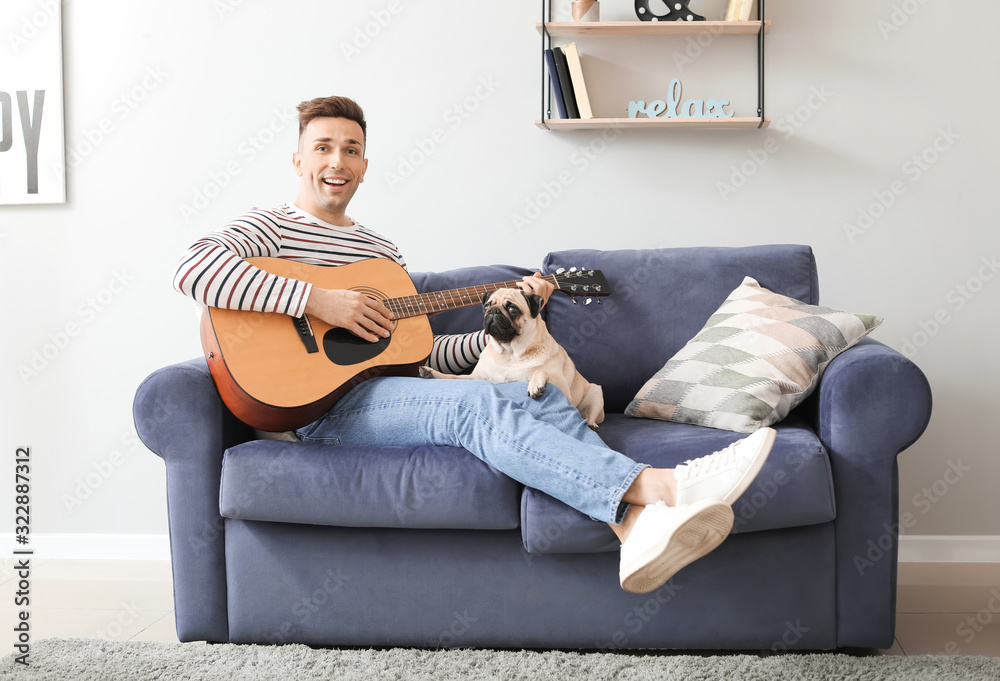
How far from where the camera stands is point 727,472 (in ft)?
4.37

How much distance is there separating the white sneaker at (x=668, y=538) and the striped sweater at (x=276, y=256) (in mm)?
862

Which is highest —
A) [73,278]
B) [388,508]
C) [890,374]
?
[73,278]

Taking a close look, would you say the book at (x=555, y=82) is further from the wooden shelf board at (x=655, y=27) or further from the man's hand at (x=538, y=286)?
the man's hand at (x=538, y=286)

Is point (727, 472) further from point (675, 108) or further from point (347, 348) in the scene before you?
point (675, 108)

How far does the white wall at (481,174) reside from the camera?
7.89 feet

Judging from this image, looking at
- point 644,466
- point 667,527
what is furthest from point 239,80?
point 667,527

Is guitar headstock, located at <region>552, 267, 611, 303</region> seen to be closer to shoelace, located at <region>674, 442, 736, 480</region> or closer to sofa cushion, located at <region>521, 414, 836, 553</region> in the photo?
sofa cushion, located at <region>521, 414, 836, 553</region>

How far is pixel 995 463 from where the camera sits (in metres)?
2.41

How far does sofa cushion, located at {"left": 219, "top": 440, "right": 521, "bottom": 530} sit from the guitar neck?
408mm

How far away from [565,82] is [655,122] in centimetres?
33

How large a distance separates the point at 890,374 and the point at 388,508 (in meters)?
1.13

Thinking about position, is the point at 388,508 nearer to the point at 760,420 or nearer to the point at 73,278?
the point at 760,420

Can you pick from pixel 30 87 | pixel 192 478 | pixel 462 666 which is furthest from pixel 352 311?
pixel 30 87

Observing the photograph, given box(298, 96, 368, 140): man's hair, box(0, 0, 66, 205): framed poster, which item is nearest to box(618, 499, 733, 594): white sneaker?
box(298, 96, 368, 140): man's hair
